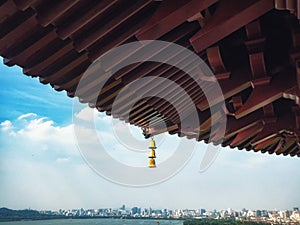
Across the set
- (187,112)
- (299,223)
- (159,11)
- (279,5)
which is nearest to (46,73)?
(159,11)

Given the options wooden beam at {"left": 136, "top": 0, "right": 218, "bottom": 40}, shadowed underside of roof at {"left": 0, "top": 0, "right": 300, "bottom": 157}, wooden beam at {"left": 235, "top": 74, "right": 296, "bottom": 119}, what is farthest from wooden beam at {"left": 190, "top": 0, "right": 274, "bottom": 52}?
wooden beam at {"left": 235, "top": 74, "right": 296, "bottom": 119}

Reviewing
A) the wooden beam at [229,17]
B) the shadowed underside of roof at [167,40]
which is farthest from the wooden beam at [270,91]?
the wooden beam at [229,17]

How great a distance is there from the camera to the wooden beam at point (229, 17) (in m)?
1.27

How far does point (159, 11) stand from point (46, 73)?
919 millimetres

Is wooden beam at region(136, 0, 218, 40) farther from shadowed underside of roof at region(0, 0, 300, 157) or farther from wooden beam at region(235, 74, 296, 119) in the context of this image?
wooden beam at region(235, 74, 296, 119)

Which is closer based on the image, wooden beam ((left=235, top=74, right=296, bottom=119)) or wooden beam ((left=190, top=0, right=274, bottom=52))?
wooden beam ((left=190, top=0, right=274, bottom=52))

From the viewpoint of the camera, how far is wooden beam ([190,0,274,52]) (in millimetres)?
1271

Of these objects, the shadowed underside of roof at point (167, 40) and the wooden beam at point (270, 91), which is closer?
the shadowed underside of roof at point (167, 40)

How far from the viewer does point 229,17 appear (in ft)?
4.32

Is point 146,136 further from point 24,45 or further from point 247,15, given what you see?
point 247,15

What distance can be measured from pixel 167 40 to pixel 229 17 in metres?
0.38

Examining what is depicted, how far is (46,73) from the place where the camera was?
192 cm

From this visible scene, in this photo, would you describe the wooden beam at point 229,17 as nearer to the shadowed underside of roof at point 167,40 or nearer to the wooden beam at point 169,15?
the shadowed underside of roof at point 167,40

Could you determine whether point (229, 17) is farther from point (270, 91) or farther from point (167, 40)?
point (270, 91)
